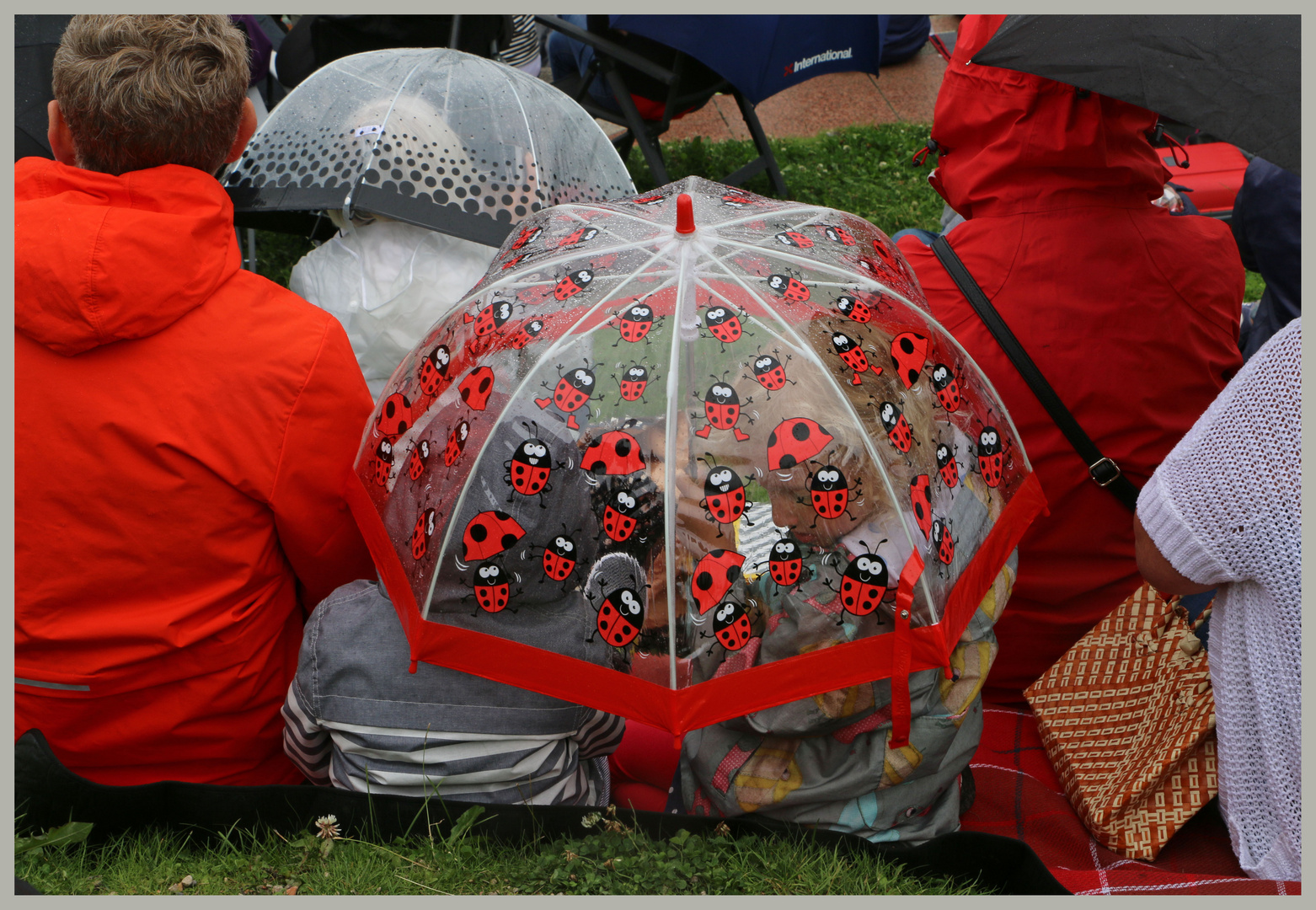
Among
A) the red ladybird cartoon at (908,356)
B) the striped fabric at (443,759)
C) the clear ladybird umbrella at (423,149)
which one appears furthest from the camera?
the clear ladybird umbrella at (423,149)

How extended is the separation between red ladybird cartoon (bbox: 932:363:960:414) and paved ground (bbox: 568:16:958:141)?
254 inches

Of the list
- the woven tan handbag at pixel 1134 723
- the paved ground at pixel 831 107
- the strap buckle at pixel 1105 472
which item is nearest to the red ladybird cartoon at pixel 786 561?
the woven tan handbag at pixel 1134 723

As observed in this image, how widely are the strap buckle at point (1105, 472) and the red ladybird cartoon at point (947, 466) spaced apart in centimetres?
89

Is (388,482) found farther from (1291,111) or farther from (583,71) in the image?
(583,71)

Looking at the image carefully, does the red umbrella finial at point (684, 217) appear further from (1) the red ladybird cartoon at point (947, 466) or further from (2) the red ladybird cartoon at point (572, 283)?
(1) the red ladybird cartoon at point (947, 466)

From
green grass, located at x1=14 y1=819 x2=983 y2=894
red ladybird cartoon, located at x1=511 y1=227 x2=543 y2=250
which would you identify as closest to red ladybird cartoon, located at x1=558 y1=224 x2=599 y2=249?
red ladybird cartoon, located at x1=511 y1=227 x2=543 y2=250

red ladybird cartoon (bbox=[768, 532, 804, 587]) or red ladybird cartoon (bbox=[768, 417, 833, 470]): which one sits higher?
red ladybird cartoon (bbox=[768, 417, 833, 470])

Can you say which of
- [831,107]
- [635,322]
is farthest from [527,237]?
[831,107]

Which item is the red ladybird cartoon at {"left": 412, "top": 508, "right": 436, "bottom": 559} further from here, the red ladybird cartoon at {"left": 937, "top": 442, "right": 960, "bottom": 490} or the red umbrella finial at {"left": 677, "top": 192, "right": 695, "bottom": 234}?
the red ladybird cartoon at {"left": 937, "top": 442, "right": 960, "bottom": 490}

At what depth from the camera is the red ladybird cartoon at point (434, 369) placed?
7.43 ft

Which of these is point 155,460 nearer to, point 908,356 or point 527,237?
point 527,237

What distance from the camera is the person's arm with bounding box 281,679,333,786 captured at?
2.35 metres

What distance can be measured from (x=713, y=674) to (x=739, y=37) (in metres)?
4.88

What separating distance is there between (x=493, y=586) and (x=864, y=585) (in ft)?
2.27
